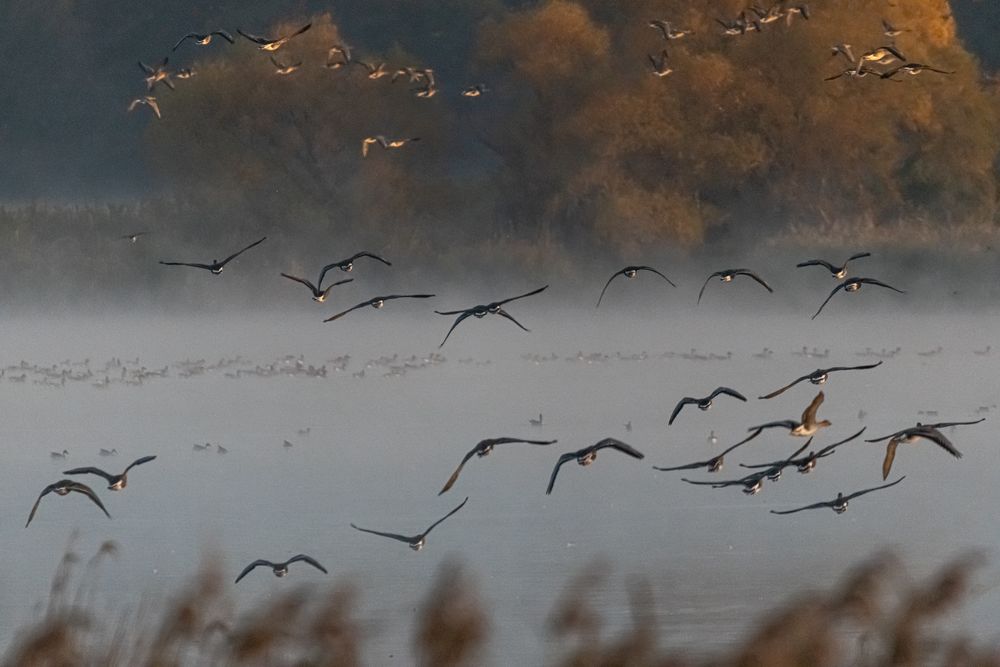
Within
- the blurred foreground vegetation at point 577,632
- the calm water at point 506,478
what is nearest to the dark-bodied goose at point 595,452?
the calm water at point 506,478

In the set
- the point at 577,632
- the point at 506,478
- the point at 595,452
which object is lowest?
the point at 506,478

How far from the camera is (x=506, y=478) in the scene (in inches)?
637

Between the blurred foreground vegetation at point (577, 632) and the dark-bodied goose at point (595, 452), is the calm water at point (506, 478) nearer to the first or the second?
the dark-bodied goose at point (595, 452)

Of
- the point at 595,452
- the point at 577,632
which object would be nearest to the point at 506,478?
the point at 595,452

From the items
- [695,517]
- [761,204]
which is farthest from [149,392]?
[761,204]

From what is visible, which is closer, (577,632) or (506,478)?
(577,632)

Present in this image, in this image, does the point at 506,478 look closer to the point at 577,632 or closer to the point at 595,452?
the point at 595,452

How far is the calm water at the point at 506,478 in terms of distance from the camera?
11.9m

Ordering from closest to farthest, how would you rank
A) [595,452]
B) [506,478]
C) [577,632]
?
[577,632]
[595,452]
[506,478]

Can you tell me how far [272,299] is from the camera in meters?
36.5

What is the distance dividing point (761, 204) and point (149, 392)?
17.6m

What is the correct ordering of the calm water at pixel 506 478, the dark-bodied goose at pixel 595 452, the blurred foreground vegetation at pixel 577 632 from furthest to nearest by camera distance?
the calm water at pixel 506 478
the dark-bodied goose at pixel 595 452
the blurred foreground vegetation at pixel 577 632

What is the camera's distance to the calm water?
11878mm

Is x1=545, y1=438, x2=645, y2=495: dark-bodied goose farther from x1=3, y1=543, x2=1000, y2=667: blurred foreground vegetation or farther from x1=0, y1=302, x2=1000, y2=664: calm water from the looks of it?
x1=3, y1=543, x2=1000, y2=667: blurred foreground vegetation
